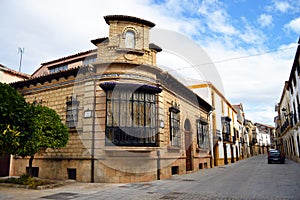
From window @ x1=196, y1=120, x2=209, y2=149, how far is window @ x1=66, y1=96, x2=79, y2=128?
9.16 meters

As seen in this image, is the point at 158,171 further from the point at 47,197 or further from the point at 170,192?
the point at 47,197

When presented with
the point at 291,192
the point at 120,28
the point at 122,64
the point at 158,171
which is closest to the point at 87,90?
the point at 122,64

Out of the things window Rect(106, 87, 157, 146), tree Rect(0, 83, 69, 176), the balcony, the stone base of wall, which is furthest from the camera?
the balcony

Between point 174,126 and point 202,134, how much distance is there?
550 centimetres

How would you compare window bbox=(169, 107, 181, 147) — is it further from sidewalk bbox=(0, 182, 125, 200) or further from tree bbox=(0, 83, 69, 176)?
tree bbox=(0, 83, 69, 176)

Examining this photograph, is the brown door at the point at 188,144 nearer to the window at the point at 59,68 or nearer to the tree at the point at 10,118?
the window at the point at 59,68

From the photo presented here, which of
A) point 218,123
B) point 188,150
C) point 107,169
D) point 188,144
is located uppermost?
point 218,123

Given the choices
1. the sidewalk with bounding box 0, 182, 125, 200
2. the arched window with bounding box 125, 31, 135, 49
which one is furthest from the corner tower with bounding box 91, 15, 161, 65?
the sidewalk with bounding box 0, 182, 125, 200

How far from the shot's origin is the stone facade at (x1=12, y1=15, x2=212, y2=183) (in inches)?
395

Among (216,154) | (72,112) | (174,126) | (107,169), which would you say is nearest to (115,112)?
(107,169)

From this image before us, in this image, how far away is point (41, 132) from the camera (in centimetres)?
899

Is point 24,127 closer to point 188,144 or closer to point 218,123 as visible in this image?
point 188,144

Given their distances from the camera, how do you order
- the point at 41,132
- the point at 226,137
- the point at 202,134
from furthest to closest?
1. the point at 226,137
2. the point at 202,134
3. the point at 41,132

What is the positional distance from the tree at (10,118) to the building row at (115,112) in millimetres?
3172
